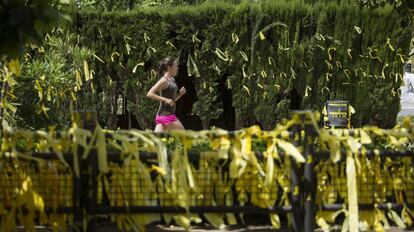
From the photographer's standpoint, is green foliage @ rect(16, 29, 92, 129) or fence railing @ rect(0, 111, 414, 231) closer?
fence railing @ rect(0, 111, 414, 231)

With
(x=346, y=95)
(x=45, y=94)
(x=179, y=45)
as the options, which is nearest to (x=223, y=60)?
(x=179, y=45)

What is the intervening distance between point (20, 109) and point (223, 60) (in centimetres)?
414

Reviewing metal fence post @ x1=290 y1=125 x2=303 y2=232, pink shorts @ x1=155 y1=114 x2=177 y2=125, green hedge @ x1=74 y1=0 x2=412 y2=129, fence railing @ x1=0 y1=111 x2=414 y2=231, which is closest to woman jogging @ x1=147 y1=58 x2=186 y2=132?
pink shorts @ x1=155 y1=114 x2=177 y2=125

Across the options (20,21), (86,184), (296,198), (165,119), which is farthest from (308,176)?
(165,119)

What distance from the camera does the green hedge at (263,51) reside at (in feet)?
36.7

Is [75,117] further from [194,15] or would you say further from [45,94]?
[194,15]

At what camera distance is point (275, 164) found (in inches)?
159

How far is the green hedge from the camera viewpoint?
36.7ft

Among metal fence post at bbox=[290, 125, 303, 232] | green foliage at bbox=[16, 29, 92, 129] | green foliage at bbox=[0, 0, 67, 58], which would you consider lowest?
metal fence post at bbox=[290, 125, 303, 232]

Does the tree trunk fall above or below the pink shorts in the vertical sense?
below

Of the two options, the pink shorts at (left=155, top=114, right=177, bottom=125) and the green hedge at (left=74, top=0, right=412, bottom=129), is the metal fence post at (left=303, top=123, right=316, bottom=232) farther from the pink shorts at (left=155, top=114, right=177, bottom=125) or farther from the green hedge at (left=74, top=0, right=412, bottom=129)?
the green hedge at (left=74, top=0, right=412, bottom=129)

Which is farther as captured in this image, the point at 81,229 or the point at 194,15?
the point at 194,15

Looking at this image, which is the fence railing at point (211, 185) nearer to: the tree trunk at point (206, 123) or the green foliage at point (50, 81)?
the green foliage at point (50, 81)

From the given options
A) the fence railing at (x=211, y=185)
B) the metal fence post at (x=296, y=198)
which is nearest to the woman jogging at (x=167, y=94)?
the fence railing at (x=211, y=185)
